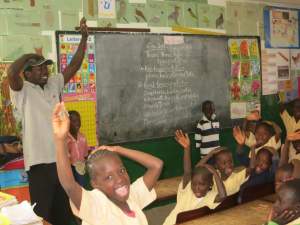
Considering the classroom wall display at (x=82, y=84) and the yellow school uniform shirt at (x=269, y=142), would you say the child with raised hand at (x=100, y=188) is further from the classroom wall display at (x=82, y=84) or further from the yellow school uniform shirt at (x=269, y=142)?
the yellow school uniform shirt at (x=269, y=142)

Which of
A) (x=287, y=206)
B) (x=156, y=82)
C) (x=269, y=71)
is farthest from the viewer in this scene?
(x=269, y=71)

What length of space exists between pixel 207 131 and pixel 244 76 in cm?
A: 106

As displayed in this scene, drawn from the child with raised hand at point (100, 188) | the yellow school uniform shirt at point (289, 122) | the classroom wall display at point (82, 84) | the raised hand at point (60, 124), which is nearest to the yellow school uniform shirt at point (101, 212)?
the child with raised hand at point (100, 188)

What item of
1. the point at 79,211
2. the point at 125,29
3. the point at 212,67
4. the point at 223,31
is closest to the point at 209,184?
the point at 79,211

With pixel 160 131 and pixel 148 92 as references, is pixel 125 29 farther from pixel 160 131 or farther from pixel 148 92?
pixel 160 131

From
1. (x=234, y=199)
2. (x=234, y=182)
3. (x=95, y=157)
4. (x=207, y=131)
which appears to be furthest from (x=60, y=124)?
(x=207, y=131)

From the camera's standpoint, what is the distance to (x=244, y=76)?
17.4ft

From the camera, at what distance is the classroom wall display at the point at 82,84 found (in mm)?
3748

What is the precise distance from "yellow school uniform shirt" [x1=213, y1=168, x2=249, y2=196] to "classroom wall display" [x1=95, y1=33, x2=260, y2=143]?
1352 millimetres

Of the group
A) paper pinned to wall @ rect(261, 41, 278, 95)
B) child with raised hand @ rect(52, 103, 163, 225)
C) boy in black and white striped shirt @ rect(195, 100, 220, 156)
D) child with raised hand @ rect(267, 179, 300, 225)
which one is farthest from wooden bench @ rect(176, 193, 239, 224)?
paper pinned to wall @ rect(261, 41, 278, 95)

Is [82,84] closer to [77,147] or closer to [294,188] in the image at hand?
[77,147]

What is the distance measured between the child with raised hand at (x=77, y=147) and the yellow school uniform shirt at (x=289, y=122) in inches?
105

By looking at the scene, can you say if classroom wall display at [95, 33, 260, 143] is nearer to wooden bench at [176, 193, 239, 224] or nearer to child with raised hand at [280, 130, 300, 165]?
child with raised hand at [280, 130, 300, 165]

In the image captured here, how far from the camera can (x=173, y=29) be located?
4.55 meters
